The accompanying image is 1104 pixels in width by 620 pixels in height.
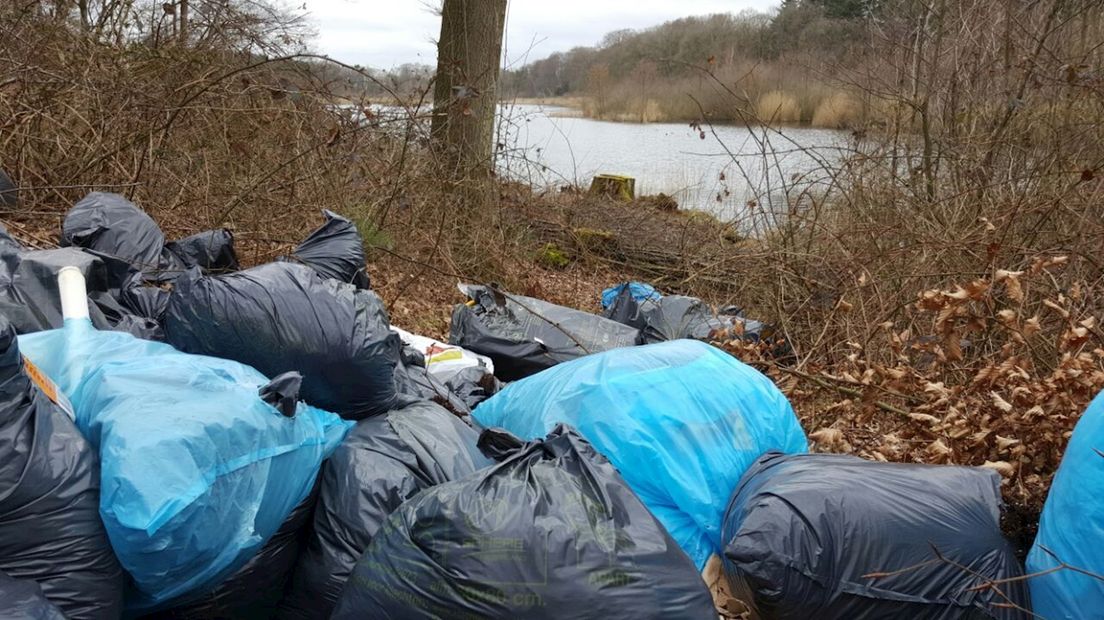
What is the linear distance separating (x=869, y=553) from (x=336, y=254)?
8.21 ft

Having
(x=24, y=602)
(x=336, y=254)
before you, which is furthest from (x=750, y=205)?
(x=24, y=602)

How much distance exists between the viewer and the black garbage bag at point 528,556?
63.1 inches

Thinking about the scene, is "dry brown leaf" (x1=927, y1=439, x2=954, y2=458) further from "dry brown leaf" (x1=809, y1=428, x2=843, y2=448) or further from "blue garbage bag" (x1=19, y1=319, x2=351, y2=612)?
"blue garbage bag" (x1=19, y1=319, x2=351, y2=612)

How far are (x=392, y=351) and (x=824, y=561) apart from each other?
1288 millimetres

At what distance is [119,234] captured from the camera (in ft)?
11.5

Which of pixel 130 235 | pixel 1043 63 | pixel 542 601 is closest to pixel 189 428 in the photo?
pixel 542 601

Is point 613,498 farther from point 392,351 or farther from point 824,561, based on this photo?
point 392,351

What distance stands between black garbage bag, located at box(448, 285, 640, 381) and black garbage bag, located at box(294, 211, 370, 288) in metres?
0.55

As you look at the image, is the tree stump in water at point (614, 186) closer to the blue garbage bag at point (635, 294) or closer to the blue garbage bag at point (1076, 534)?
the blue garbage bag at point (635, 294)

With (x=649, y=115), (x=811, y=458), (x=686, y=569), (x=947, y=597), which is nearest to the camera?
(x=686, y=569)

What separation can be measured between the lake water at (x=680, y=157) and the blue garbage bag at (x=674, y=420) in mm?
3482

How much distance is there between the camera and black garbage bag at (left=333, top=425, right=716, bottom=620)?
160 cm

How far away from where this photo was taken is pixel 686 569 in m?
1.71

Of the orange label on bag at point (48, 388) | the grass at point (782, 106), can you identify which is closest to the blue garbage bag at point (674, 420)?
the orange label on bag at point (48, 388)
